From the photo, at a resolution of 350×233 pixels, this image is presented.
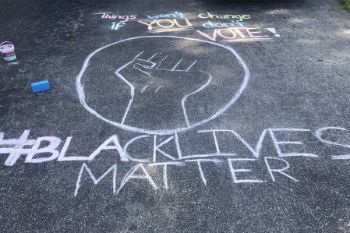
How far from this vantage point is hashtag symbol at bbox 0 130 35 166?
3820 millimetres

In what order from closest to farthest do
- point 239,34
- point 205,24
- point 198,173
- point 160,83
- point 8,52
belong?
point 198,173
point 160,83
point 8,52
point 239,34
point 205,24

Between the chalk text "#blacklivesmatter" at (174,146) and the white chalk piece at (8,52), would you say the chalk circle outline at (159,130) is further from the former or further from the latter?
the white chalk piece at (8,52)

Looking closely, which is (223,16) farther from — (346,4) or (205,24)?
(346,4)

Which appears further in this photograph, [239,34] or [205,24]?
[205,24]

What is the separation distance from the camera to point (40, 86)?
487cm

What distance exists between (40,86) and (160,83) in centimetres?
162

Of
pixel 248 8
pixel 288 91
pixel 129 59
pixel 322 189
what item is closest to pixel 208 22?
pixel 248 8

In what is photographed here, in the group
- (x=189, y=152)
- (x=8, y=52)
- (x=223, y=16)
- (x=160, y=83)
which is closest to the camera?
(x=189, y=152)

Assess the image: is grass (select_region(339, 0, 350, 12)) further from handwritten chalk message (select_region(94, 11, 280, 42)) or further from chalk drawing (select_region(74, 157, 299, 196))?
chalk drawing (select_region(74, 157, 299, 196))

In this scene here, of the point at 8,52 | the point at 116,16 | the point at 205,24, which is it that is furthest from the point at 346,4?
the point at 8,52

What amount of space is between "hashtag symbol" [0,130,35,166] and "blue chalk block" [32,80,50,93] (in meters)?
0.91

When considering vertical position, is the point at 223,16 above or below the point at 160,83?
above

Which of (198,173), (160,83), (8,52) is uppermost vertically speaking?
(8,52)

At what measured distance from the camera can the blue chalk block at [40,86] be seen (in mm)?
4852
